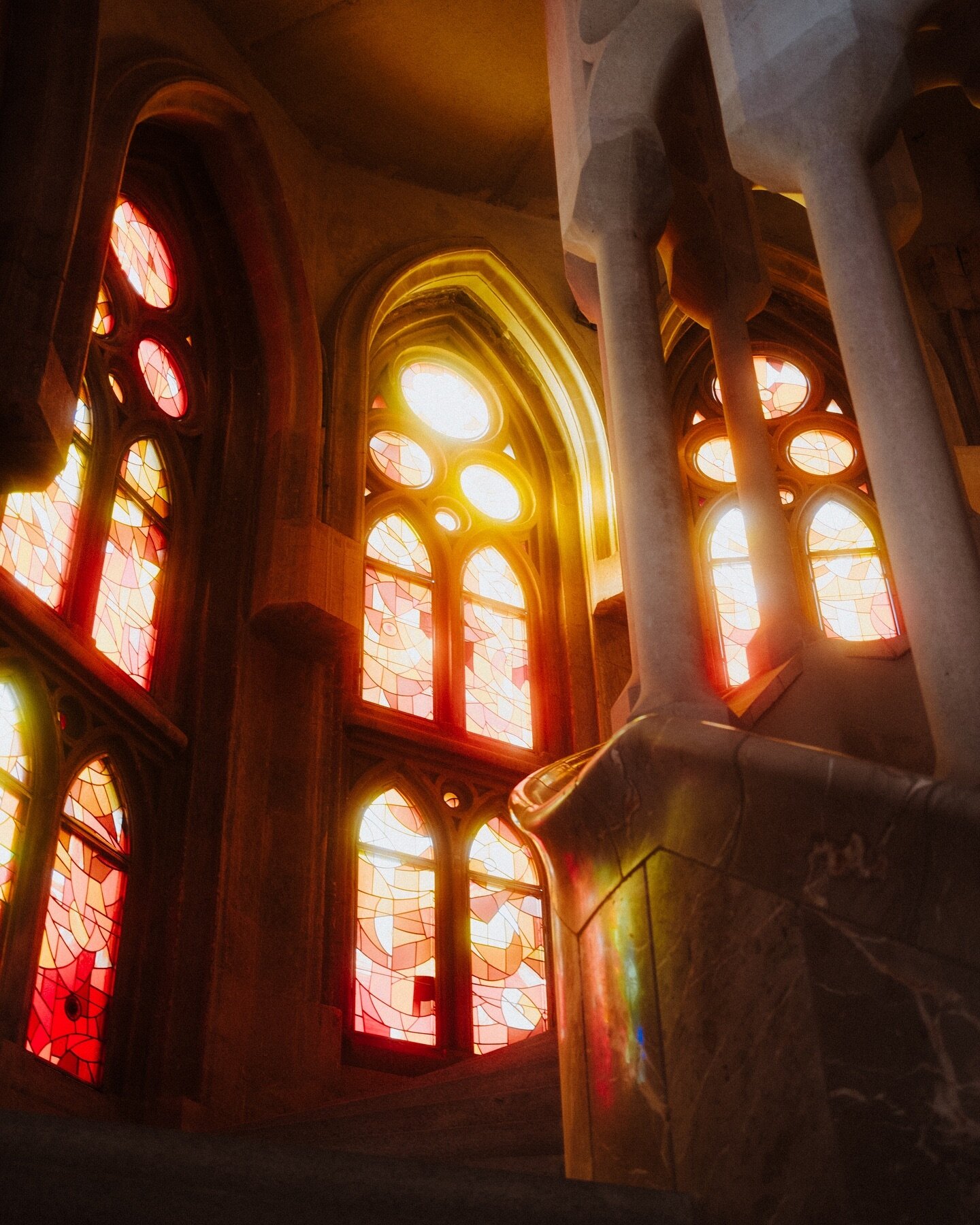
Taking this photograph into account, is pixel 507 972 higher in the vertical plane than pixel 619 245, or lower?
lower

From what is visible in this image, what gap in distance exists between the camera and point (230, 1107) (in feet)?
21.3

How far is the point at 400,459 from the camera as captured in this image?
9.85 m

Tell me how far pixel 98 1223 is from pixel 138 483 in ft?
20.7

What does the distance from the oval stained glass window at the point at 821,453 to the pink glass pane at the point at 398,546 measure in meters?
2.91

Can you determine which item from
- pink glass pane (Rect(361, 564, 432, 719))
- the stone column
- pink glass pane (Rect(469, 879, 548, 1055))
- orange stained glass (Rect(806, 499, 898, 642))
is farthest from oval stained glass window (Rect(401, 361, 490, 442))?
the stone column

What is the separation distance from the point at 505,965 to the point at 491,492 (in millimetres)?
3490

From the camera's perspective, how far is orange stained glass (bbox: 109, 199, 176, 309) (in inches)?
335

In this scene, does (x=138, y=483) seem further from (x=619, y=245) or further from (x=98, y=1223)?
(x=98, y=1223)

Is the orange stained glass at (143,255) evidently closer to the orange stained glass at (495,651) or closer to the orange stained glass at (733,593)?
the orange stained glass at (495,651)

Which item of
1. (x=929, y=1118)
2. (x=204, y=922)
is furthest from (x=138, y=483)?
(x=929, y=1118)

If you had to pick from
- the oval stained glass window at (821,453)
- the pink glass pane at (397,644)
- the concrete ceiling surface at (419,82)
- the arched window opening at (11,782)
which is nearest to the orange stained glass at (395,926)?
the pink glass pane at (397,644)

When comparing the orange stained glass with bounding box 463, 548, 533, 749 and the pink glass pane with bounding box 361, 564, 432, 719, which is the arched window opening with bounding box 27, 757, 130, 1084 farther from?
the orange stained glass with bounding box 463, 548, 533, 749

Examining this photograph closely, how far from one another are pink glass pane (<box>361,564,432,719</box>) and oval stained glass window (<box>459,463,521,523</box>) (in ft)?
3.17

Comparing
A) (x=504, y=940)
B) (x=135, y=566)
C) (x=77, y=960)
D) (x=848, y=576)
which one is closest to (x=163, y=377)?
Result: (x=135, y=566)
